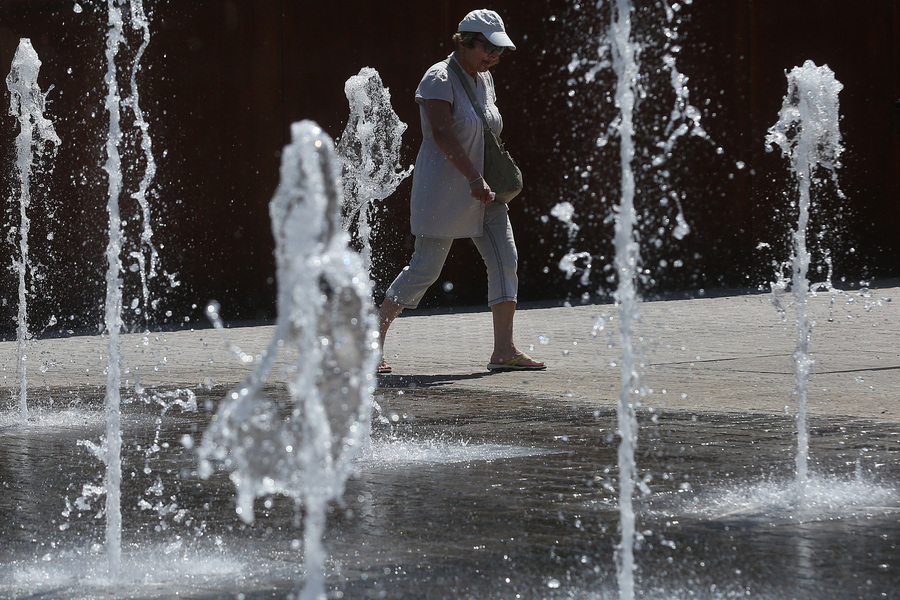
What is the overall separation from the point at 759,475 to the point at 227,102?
8.46m

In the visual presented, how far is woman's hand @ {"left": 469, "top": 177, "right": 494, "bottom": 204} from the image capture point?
285 inches

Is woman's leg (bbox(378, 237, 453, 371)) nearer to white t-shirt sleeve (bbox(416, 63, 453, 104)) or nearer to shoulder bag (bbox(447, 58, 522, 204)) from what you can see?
shoulder bag (bbox(447, 58, 522, 204))

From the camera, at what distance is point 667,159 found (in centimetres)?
1401

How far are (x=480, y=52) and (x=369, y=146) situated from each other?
556cm

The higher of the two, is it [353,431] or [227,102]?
[227,102]

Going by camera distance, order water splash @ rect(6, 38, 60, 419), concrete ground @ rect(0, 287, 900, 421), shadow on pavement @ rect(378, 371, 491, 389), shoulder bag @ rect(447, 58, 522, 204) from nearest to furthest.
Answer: concrete ground @ rect(0, 287, 900, 421) → shadow on pavement @ rect(378, 371, 491, 389) → shoulder bag @ rect(447, 58, 522, 204) → water splash @ rect(6, 38, 60, 419)

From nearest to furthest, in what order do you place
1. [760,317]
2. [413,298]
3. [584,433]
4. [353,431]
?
[353,431], [584,433], [413,298], [760,317]

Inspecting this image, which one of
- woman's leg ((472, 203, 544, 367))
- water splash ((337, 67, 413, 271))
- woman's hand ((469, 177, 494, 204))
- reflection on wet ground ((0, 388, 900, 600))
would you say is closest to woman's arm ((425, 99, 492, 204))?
woman's hand ((469, 177, 494, 204))

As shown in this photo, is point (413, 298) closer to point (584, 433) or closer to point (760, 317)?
point (584, 433)

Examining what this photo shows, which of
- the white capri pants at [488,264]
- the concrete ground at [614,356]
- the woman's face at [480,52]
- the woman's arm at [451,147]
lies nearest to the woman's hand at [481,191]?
the woman's arm at [451,147]

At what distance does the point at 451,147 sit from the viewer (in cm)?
725

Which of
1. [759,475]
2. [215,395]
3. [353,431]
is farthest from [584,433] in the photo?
[353,431]

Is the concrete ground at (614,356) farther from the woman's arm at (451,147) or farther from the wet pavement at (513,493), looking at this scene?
the woman's arm at (451,147)

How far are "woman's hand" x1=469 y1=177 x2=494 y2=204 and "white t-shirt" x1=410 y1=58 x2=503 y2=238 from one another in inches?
7.2
